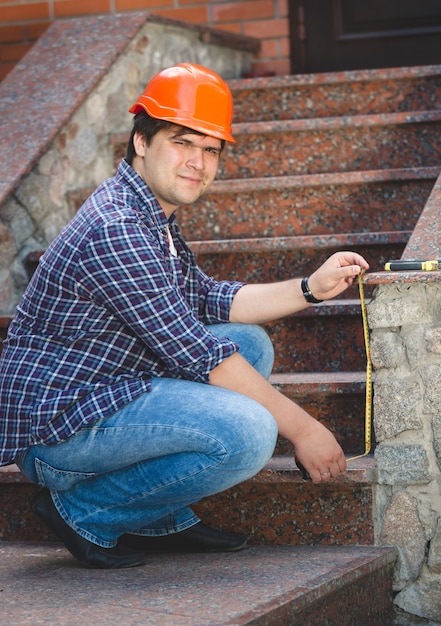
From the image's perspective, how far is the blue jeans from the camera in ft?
9.09

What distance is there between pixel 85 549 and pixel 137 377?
48 cm

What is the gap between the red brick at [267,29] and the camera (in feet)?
19.4

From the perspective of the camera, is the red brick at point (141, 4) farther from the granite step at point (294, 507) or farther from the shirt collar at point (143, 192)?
the granite step at point (294, 507)

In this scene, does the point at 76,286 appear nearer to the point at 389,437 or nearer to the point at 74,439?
the point at 74,439

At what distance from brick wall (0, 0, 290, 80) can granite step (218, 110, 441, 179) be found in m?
1.16

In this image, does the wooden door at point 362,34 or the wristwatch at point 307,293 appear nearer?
the wristwatch at point 307,293

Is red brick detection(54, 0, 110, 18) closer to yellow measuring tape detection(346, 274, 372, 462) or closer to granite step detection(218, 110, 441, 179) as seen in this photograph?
granite step detection(218, 110, 441, 179)

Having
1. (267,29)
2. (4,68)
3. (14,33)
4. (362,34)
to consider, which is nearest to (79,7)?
(14,33)

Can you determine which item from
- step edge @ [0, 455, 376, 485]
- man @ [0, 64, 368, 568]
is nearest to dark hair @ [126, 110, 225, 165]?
man @ [0, 64, 368, 568]

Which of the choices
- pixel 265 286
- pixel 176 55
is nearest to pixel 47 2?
pixel 176 55

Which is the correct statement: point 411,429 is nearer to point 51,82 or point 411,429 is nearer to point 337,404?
point 337,404

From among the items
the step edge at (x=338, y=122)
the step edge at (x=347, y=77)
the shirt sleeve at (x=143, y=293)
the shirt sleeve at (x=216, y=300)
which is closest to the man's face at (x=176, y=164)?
the shirt sleeve at (x=143, y=293)

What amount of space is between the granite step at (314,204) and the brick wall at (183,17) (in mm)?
1585

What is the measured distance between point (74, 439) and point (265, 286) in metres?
0.83
